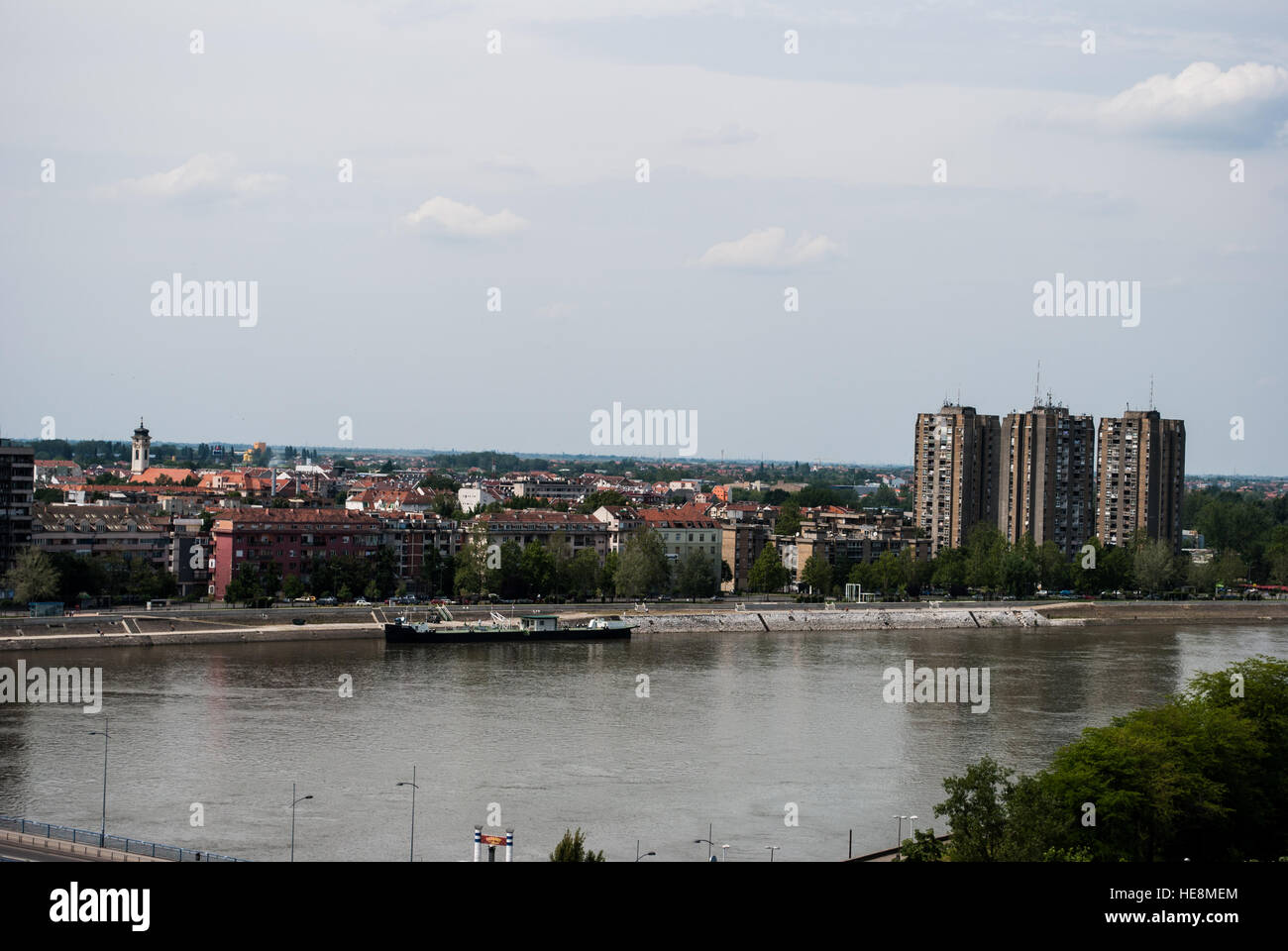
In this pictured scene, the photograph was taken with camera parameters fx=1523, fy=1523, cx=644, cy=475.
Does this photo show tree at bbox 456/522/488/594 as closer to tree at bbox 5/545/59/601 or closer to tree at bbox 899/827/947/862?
tree at bbox 5/545/59/601

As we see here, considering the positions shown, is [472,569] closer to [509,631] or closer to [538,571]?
[538,571]

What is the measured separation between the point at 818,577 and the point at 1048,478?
34.7 ft

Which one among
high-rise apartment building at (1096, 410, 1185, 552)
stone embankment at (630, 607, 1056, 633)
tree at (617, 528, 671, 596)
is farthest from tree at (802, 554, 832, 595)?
high-rise apartment building at (1096, 410, 1185, 552)

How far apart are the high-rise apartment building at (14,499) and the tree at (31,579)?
0.84 m

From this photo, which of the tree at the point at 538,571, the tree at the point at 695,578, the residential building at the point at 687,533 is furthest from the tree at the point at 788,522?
the tree at the point at 538,571

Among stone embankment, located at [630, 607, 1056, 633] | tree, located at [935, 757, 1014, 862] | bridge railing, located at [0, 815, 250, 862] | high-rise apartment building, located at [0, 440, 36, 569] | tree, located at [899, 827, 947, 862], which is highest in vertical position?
high-rise apartment building, located at [0, 440, 36, 569]

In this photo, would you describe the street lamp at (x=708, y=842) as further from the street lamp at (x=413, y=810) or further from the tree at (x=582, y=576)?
the tree at (x=582, y=576)

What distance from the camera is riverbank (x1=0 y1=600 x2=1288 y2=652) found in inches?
947

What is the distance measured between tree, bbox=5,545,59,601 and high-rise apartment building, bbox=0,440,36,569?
838 mm

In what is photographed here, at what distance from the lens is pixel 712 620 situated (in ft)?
99.2

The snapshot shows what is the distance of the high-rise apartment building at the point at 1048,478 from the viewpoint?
43.6 m

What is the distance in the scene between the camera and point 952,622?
32531mm

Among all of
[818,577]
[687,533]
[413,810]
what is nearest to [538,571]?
[687,533]
